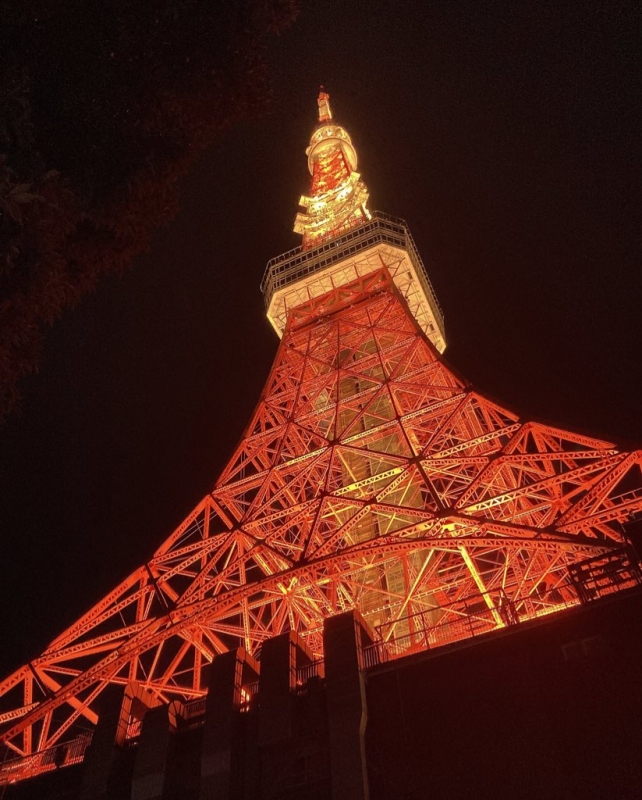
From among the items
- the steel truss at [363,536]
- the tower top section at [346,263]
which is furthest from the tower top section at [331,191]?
the steel truss at [363,536]

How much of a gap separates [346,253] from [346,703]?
17.7 m

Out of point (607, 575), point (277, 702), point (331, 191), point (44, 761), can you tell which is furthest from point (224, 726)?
point (331, 191)

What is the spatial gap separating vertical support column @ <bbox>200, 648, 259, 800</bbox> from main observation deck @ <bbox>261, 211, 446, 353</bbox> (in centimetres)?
1596

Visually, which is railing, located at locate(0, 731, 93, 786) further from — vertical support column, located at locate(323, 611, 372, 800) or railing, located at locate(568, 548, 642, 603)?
railing, located at locate(568, 548, 642, 603)

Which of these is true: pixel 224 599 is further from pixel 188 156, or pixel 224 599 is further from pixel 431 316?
pixel 431 316

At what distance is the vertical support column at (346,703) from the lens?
26.4 ft

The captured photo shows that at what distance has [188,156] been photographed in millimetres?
9008

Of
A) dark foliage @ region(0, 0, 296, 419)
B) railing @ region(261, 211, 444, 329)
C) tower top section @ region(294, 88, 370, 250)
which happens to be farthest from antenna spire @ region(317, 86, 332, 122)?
dark foliage @ region(0, 0, 296, 419)

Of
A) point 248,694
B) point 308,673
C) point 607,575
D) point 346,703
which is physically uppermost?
point 607,575

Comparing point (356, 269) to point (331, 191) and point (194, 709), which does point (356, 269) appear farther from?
point (194, 709)

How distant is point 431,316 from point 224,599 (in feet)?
51.7

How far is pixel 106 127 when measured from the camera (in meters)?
8.18

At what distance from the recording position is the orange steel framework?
→ 11078 millimetres

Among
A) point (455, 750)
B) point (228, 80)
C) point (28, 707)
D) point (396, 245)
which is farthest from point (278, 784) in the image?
point (396, 245)
